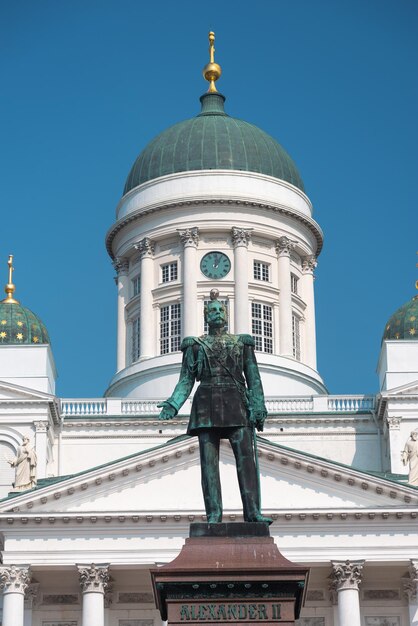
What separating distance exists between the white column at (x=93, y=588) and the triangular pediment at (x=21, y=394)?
11222 millimetres

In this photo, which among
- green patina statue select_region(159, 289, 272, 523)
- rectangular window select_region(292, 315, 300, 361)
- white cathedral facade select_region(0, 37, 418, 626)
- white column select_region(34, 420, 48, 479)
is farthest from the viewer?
rectangular window select_region(292, 315, 300, 361)

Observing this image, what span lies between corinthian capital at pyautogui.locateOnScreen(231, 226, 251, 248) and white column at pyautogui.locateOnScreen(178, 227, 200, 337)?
170cm

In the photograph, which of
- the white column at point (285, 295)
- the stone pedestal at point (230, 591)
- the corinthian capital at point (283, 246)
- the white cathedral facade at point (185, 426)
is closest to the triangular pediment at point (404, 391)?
the white cathedral facade at point (185, 426)

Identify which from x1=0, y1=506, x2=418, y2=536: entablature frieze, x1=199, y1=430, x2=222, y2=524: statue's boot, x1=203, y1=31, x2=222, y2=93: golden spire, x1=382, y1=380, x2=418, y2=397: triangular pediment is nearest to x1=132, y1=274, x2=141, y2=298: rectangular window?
x1=203, y1=31, x2=222, y2=93: golden spire

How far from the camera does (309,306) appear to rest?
263 ft

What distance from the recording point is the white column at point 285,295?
7662 cm

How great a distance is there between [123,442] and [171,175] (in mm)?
15918

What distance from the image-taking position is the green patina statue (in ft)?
57.4

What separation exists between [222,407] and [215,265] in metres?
61.0

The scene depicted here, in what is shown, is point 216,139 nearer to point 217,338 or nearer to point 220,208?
point 220,208

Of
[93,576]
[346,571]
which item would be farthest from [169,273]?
[346,571]

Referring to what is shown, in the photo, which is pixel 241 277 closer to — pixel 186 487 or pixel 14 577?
pixel 186 487

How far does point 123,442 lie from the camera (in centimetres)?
7006

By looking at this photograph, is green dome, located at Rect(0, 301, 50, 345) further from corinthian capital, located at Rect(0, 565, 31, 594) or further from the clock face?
corinthian capital, located at Rect(0, 565, 31, 594)
